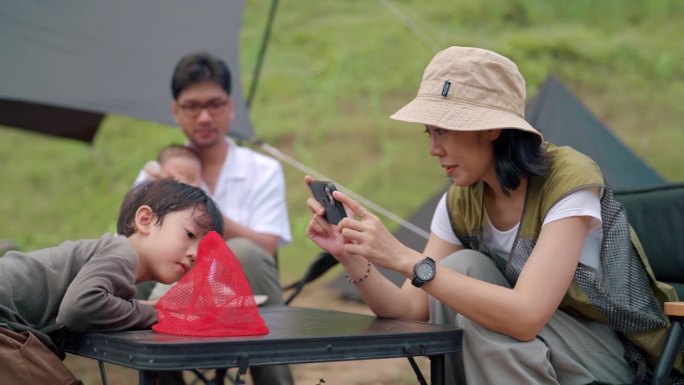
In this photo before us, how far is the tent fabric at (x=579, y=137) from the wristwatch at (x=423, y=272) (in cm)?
262

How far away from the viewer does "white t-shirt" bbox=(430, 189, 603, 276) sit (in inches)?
84.8

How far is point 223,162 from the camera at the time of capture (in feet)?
12.1

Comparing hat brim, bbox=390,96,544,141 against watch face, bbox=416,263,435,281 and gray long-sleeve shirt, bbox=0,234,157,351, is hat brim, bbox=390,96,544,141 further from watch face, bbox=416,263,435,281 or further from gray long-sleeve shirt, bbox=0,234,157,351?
gray long-sleeve shirt, bbox=0,234,157,351

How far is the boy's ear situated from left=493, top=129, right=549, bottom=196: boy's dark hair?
0.83 meters

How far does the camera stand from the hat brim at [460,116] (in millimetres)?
2156

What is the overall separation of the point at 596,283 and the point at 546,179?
261 millimetres

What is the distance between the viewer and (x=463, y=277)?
2100 mm

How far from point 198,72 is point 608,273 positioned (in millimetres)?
1891

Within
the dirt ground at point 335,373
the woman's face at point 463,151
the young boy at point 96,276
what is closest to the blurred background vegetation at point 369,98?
the dirt ground at point 335,373

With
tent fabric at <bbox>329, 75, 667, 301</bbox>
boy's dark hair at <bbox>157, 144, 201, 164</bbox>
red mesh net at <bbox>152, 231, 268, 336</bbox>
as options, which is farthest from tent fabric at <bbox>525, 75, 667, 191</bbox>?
red mesh net at <bbox>152, 231, 268, 336</bbox>

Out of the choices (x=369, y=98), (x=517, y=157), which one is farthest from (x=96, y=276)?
(x=369, y=98)

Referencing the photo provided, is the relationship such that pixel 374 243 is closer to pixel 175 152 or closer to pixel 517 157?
pixel 517 157

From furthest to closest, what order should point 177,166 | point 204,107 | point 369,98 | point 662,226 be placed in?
point 369,98
point 204,107
point 177,166
point 662,226

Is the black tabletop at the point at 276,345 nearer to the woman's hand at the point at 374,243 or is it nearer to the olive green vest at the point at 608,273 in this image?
the woman's hand at the point at 374,243
